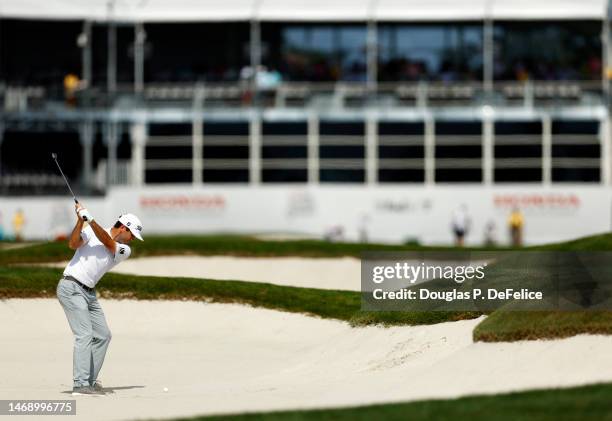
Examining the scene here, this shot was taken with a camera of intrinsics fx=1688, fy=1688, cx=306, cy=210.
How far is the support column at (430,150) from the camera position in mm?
59438

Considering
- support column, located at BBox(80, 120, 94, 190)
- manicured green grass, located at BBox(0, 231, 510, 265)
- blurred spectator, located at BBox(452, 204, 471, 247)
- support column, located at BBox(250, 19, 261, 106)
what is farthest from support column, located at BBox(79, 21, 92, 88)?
manicured green grass, located at BBox(0, 231, 510, 265)

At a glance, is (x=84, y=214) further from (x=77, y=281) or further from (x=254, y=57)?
(x=254, y=57)

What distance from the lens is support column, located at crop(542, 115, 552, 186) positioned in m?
59.2

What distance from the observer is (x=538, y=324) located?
19.1 meters

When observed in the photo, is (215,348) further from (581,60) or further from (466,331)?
(581,60)

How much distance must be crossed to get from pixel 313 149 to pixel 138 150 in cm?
624

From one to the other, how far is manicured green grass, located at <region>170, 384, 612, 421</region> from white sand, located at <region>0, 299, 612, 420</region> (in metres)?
1.09

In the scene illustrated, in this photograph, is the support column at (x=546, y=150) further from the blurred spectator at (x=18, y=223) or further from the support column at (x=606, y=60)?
the blurred spectator at (x=18, y=223)

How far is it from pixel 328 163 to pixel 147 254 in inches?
925

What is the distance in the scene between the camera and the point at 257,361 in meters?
23.0

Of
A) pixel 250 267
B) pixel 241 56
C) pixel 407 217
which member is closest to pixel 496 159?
pixel 407 217

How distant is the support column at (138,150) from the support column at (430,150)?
33.0ft

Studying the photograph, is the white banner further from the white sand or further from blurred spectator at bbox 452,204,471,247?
the white sand

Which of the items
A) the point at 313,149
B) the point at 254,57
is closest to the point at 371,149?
the point at 313,149
